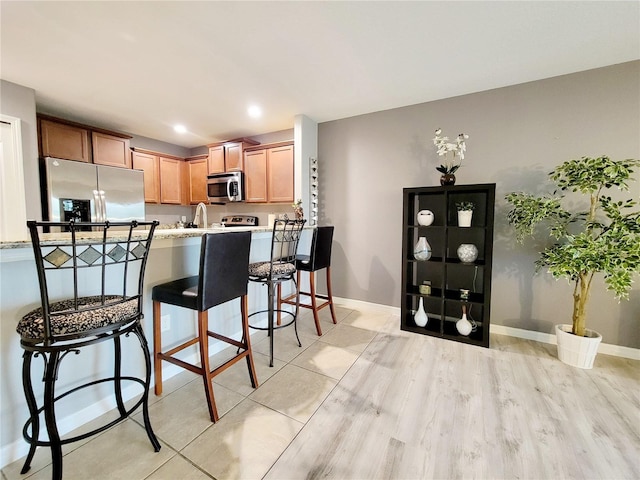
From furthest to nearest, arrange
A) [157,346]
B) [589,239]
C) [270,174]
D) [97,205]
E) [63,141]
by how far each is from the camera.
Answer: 1. [270,174]
2. [97,205]
3. [63,141]
4. [589,239]
5. [157,346]

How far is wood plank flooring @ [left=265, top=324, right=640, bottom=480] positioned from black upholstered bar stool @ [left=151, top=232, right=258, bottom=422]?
0.63 meters

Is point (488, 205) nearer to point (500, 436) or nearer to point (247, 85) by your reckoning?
point (500, 436)

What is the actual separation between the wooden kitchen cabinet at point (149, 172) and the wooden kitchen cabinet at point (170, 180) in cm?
6

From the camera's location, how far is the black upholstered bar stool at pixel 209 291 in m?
1.49

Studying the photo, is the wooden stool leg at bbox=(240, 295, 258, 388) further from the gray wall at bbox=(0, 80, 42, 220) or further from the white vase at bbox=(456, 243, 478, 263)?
the gray wall at bbox=(0, 80, 42, 220)

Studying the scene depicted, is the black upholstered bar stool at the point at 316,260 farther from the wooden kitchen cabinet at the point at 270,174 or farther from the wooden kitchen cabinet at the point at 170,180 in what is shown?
the wooden kitchen cabinet at the point at 170,180

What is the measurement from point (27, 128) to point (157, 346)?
257cm

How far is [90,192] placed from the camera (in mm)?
3078

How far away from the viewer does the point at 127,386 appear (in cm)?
169

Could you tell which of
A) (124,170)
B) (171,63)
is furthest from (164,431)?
(124,170)

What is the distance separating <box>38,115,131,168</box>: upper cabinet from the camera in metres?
2.90

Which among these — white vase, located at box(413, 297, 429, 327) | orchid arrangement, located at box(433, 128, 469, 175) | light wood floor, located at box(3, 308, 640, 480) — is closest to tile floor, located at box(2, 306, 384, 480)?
light wood floor, located at box(3, 308, 640, 480)

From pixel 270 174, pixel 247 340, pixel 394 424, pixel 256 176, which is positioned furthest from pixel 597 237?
pixel 256 176

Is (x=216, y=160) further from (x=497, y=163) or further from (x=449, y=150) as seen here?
(x=497, y=163)
